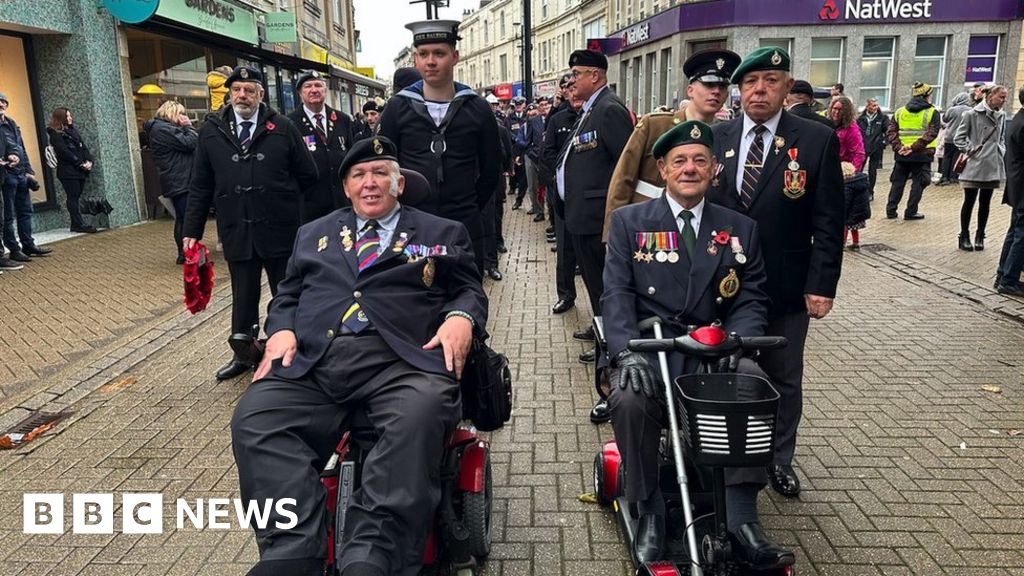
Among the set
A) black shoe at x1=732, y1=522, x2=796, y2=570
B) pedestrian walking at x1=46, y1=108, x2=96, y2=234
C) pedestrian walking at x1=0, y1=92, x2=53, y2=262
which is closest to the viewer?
black shoe at x1=732, y1=522, x2=796, y2=570

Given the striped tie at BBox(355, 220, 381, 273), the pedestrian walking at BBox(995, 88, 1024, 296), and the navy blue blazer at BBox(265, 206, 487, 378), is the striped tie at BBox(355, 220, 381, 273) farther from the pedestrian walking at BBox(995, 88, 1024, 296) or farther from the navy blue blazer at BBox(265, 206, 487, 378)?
the pedestrian walking at BBox(995, 88, 1024, 296)

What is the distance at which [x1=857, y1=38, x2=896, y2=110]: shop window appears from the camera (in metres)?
27.3

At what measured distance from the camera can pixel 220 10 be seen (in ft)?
50.5

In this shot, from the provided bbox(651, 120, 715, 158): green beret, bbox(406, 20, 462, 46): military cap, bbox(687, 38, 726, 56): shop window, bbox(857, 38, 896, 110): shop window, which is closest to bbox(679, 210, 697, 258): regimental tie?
bbox(651, 120, 715, 158): green beret

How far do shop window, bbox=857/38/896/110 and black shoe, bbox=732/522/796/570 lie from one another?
1105 inches

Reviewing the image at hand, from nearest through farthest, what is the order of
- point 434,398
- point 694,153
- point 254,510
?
1. point 254,510
2. point 434,398
3. point 694,153

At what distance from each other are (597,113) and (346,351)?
3.17m

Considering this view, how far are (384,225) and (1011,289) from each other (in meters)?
6.69

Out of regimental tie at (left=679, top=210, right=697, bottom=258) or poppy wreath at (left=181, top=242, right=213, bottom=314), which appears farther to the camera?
poppy wreath at (left=181, top=242, right=213, bottom=314)

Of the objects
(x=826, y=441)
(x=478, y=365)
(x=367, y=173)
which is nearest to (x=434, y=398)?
(x=478, y=365)

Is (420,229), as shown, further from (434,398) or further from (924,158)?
(924,158)

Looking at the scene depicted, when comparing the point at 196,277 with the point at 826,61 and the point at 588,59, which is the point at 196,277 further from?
the point at 826,61

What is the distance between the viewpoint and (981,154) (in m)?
8.87

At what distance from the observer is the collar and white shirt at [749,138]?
3.60m
